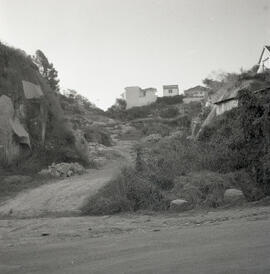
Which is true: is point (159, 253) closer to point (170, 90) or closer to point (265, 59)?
point (265, 59)

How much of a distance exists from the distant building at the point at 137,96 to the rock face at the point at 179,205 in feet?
224

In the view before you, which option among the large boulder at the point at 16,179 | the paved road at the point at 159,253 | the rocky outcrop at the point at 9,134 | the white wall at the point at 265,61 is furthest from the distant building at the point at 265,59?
the paved road at the point at 159,253

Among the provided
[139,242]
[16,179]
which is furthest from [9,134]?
[139,242]

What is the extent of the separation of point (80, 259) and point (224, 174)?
8.57 m

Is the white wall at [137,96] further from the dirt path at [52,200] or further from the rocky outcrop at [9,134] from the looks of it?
the dirt path at [52,200]

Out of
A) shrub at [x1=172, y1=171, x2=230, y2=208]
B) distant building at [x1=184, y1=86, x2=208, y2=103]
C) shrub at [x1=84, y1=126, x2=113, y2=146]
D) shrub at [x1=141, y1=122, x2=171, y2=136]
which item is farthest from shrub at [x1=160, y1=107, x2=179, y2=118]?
shrub at [x1=172, y1=171, x2=230, y2=208]

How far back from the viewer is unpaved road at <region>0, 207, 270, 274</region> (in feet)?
18.5

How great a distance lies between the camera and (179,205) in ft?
35.5

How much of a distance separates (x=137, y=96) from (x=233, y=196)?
69.3 m

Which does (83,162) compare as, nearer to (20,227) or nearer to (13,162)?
(13,162)

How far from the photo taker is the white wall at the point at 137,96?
79.1 meters

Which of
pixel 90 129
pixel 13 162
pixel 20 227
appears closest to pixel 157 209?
pixel 20 227

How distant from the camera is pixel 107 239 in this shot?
25.5 feet

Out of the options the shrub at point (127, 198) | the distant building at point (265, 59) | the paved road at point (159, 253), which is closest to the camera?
the paved road at point (159, 253)
